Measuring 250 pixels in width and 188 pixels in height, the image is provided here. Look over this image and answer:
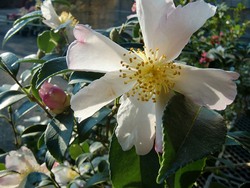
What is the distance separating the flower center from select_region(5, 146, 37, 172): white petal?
0.56 meters

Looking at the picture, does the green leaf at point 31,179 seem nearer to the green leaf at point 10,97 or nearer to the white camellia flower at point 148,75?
the green leaf at point 10,97

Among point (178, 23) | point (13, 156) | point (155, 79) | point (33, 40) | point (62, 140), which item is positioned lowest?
point (33, 40)

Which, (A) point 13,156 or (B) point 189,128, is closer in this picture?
(B) point 189,128

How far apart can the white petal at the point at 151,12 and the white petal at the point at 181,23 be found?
14 millimetres

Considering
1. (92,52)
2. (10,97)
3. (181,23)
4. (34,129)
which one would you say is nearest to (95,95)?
(92,52)

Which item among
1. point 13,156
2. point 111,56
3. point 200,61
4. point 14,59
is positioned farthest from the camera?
point 200,61

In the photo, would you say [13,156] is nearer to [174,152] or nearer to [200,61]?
[174,152]

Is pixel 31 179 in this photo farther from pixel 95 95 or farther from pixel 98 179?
pixel 95 95

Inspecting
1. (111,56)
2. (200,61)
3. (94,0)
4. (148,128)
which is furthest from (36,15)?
(94,0)

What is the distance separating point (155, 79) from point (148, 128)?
0.31ft

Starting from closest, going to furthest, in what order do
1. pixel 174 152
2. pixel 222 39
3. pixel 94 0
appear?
pixel 174 152, pixel 222 39, pixel 94 0

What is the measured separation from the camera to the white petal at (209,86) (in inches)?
12.7

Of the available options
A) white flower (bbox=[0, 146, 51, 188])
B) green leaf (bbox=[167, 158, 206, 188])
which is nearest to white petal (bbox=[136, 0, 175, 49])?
green leaf (bbox=[167, 158, 206, 188])

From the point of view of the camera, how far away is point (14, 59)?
629 millimetres
